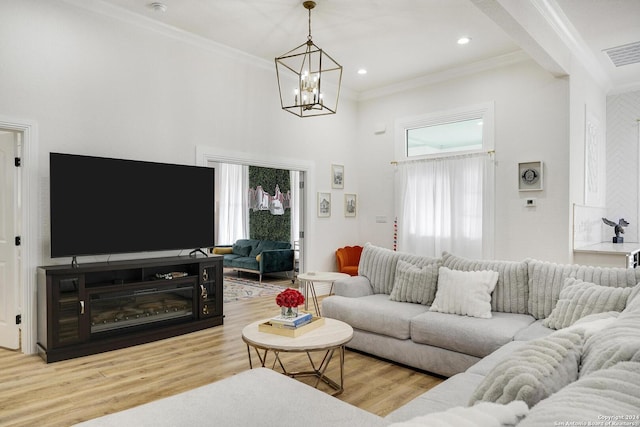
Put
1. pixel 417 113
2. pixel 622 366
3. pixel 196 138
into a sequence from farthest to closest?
1. pixel 417 113
2. pixel 196 138
3. pixel 622 366

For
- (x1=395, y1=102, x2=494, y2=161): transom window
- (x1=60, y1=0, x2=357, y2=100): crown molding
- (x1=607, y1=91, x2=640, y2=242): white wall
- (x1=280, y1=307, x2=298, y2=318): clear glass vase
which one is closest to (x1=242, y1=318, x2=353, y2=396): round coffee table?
(x1=280, y1=307, x2=298, y2=318): clear glass vase

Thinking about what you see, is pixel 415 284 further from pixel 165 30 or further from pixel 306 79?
pixel 165 30

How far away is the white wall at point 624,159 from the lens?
235 inches

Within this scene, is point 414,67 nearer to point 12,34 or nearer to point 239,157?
point 239,157

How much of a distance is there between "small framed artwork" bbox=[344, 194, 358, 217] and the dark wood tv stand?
9.04 ft

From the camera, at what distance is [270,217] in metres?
9.48

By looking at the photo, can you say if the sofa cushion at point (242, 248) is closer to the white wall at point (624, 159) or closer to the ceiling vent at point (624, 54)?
the white wall at point (624, 159)

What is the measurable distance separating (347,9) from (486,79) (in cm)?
245

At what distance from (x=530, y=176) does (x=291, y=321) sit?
3844mm

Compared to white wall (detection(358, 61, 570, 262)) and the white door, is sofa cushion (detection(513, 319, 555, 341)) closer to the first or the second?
white wall (detection(358, 61, 570, 262))

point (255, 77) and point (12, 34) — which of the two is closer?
point (12, 34)

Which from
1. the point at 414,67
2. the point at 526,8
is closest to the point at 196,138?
the point at 414,67

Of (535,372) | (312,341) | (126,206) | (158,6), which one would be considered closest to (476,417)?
(535,372)

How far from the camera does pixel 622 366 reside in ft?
3.18
